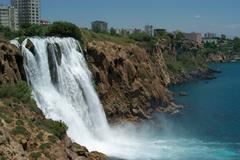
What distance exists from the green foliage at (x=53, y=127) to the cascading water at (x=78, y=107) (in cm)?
761

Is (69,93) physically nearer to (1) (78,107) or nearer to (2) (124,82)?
(1) (78,107)

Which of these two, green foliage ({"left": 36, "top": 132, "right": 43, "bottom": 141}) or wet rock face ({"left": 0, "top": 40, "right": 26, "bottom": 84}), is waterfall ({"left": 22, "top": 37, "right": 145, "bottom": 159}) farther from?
green foliage ({"left": 36, "top": 132, "right": 43, "bottom": 141})

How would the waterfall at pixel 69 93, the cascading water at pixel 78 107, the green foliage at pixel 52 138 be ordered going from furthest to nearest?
1. the waterfall at pixel 69 93
2. the cascading water at pixel 78 107
3. the green foliage at pixel 52 138

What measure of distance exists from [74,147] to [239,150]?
910 inches

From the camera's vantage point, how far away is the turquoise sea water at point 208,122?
55963 mm

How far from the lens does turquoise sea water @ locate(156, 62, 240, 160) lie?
56.0 m

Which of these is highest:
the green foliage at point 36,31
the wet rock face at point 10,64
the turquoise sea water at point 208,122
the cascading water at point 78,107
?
the green foliage at point 36,31

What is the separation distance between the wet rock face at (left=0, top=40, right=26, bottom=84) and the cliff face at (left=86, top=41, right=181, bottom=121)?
20322 millimetres

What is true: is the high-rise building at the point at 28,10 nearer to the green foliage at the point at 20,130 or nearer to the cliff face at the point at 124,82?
the cliff face at the point at 124,82

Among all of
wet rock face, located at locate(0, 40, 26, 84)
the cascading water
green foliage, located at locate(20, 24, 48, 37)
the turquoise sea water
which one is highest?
green foliage, located at locate(20, 24, 48, 37)

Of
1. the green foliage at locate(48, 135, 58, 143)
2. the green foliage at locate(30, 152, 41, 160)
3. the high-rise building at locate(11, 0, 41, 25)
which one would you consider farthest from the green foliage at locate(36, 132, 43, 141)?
the high-rise building at locate(11, 0, 41, 25)

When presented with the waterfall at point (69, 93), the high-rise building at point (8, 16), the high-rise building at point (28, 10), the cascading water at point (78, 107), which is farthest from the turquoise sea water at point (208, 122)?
the high-rise building at point (8, 16)

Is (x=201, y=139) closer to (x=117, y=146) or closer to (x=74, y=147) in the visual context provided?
(x=117, y=146)

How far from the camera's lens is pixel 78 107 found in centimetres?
5828
